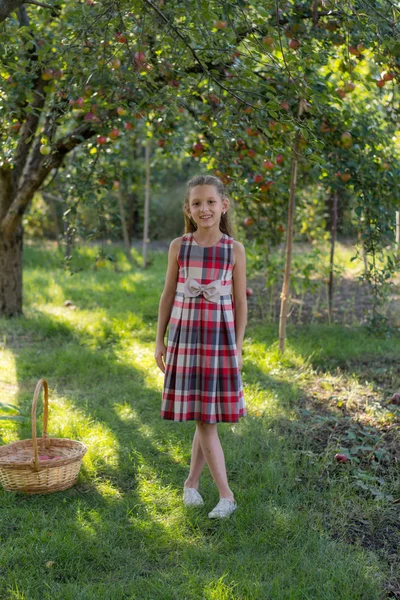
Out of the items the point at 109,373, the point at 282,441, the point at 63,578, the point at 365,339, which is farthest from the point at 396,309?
the point at 63,578

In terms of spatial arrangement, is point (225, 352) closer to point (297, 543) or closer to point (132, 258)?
point (297, 543)

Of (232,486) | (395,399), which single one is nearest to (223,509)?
(232,486)

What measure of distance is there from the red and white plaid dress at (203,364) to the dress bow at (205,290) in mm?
13

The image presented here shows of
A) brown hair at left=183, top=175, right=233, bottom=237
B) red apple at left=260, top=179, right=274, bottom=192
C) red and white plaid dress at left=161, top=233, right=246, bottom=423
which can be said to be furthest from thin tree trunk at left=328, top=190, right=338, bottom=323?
red and white plaid dress at left=161, top=233, right=246, bottom=423

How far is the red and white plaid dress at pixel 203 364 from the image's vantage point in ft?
9.06

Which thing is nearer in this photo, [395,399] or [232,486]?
[232,486]

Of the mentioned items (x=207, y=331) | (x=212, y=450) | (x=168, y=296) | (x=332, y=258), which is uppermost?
(x=332, y=258)

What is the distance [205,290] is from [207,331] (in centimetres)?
16

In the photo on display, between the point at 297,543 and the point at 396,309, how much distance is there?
4475mm

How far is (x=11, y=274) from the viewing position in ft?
21.5

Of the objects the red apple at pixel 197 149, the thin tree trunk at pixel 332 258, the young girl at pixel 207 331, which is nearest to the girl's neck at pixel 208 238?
the young girl at pixel 207 331

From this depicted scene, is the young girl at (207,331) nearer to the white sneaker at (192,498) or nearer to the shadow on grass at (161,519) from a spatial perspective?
the white sneaker at (192,498)

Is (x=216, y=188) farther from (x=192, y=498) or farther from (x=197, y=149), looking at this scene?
(x=197, y=149)

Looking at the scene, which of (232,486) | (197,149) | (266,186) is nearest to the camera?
(232,486)
